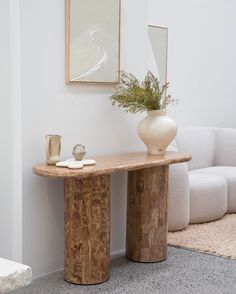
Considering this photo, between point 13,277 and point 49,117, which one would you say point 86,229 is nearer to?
point 49,117

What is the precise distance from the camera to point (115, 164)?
3.37 metres

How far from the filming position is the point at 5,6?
10.5 ft

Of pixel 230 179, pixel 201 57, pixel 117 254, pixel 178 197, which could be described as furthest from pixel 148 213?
pixel 201 57

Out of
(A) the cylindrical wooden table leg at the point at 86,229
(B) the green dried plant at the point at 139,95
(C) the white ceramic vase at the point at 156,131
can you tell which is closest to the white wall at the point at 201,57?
(B) the green dried plant at the point at 139,95

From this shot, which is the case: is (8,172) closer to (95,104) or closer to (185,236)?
(95,104)

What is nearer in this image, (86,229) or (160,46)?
(86,229)

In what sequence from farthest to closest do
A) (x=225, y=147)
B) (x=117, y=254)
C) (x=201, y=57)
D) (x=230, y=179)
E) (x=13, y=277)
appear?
1. (x=201, y=57)
2. (x=225, y=147)
3. (x=230, y=179)
4. (x=117, y=254)
5. (x=13, y=277)

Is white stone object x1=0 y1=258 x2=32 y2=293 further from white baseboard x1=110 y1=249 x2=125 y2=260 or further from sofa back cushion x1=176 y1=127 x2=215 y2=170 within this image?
sofa back cushion x1=176 y1=127 x2=215 y2=170

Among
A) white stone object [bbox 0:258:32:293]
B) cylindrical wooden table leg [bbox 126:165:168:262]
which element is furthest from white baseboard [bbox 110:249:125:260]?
white stone object [bbox 0:258:32:293]

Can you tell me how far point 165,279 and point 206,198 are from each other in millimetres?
1497

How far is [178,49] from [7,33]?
287 cm

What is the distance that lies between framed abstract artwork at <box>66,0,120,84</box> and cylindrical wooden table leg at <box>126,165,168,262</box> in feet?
2.36

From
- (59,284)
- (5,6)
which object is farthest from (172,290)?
(5,6)

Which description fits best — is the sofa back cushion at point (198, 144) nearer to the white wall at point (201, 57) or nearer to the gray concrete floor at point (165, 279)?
the white wall at point (201, 57)
